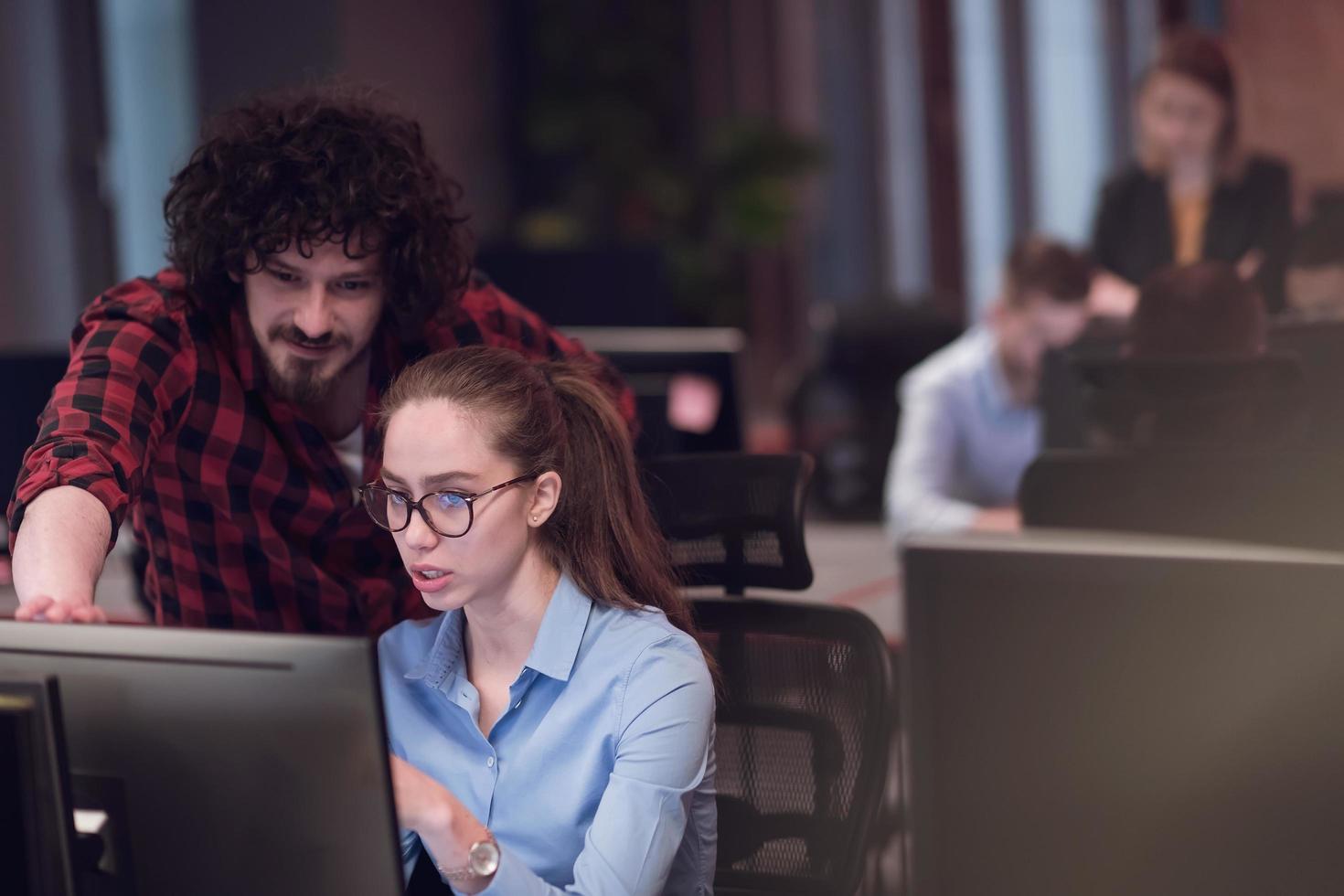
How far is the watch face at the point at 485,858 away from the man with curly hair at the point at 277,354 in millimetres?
500

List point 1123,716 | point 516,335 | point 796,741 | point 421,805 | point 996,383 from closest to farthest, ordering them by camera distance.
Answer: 1. point 1123,716
2. point 421,805
3. point 796,741
4. point 516,335
5. point 996,383

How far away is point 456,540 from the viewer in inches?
52.1

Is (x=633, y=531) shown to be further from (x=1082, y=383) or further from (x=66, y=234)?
(x=66, y=234)

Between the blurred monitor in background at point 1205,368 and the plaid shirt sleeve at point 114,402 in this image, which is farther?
the blurred monitor in background at point 1205,368

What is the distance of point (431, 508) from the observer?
132 centimetres

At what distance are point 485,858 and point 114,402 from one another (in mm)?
633

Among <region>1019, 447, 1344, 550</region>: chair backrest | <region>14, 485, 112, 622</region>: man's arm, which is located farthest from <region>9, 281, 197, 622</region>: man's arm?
<region>1019, 447, 1344, 550</region>: chair backrest

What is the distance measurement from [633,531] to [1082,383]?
3.71ft

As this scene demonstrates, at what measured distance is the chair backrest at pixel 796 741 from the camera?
1.55 metres

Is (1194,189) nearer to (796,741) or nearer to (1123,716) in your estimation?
(796,741)

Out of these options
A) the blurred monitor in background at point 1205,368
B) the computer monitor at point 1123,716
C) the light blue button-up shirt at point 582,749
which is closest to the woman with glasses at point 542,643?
the light blue button-up shirt at point 582,749

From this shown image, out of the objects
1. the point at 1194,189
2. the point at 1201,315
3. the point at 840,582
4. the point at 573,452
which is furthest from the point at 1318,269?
the point at 573,452

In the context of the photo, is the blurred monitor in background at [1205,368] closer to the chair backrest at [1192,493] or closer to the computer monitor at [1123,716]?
the chair backrest at [1192,493]

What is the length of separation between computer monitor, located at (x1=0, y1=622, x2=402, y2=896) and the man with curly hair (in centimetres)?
44
